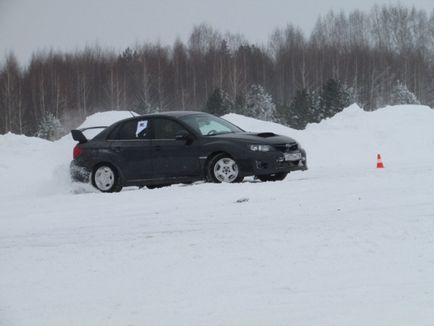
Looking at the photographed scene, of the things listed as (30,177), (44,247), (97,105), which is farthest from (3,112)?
(44,247)

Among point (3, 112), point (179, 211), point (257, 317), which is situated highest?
point (3, 112)

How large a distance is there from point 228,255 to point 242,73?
6075cm

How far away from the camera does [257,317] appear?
14.5ft

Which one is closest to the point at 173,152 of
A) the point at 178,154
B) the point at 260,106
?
the point at 178,154

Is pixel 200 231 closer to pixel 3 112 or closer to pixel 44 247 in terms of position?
pixel 44 247

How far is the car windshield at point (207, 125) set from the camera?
10852 mm

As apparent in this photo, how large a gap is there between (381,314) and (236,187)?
194 inches

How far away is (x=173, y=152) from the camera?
34.8 ft

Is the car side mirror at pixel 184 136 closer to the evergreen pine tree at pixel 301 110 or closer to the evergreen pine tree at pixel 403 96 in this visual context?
the evergreen pine tree at pixel 301 110

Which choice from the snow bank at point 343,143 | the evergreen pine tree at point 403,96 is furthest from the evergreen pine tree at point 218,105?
the snow bank at point 343,143

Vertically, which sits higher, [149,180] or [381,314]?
[149,180]

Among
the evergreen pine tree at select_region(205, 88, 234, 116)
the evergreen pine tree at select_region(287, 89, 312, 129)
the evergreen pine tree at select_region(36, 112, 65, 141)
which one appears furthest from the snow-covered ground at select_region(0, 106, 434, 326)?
the evergreen pine tree at select_region(36, 112, 65, 141)

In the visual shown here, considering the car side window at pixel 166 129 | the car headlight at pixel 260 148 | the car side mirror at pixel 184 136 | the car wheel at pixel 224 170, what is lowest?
the car wheel at pixel 224 170

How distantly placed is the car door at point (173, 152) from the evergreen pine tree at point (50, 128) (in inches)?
1750
